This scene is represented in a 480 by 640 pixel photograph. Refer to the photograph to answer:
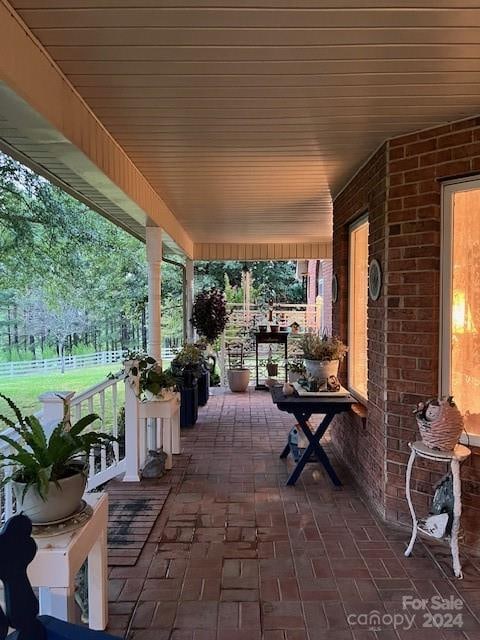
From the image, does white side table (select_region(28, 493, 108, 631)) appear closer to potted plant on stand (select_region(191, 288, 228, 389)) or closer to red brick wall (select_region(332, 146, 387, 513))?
red brick wall (select_region(332, 146, 387, 513))

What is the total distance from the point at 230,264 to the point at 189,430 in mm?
11351

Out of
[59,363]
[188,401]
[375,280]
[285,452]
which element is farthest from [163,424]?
[59,363]

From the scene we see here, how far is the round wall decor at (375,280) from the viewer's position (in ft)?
11.2

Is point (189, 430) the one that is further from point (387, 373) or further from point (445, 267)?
point (445, 267)

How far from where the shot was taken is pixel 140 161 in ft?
12.0

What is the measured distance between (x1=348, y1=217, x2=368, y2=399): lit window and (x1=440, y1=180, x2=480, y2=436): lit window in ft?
3.72

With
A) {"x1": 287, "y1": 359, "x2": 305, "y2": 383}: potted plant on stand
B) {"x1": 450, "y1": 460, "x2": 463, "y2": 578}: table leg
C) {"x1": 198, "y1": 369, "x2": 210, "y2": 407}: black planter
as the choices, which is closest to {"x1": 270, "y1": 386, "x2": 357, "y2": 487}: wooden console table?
{"x1": 287, "y1": 359, "x2": 305, "y2": 383}: potted plant on stand

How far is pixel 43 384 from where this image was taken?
450 inches

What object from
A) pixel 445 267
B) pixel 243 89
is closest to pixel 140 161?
pixel 243 89

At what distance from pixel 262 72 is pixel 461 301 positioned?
185cm

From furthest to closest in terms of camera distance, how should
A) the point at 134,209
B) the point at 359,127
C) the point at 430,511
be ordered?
the point at 134,209 → the point at 359,127 → the point at 430,511

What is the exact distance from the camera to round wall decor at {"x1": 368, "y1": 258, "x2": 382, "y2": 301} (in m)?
3.41

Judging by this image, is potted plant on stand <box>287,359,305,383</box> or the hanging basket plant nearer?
potted plant on stand <box>287,359,305,383</box>

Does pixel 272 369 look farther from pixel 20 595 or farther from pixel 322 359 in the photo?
pixel 20 595
